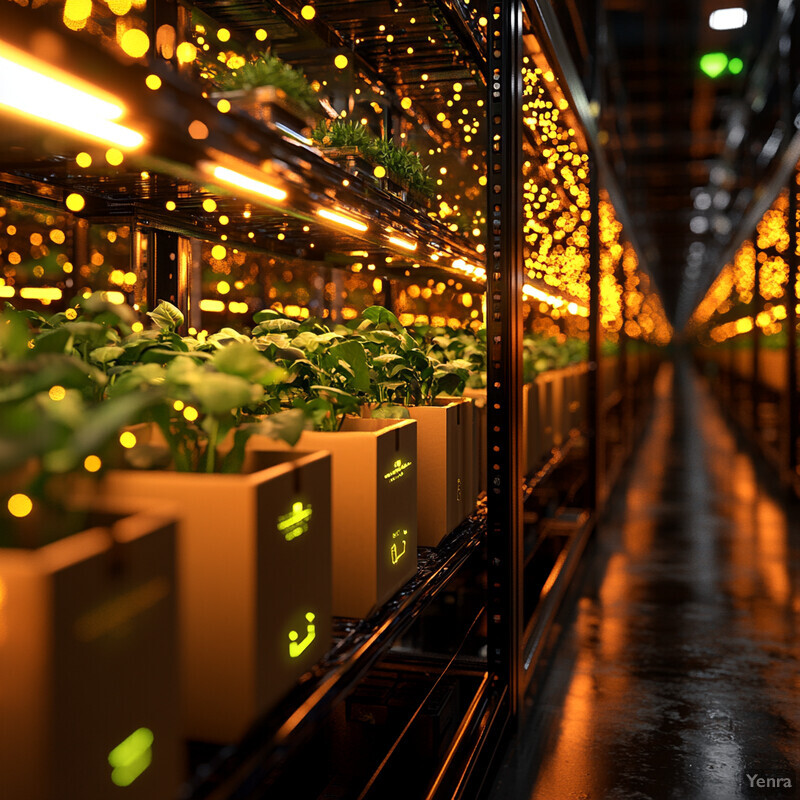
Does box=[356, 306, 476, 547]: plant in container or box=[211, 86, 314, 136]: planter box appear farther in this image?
box=[356, 306, 476, 547]: plant in container

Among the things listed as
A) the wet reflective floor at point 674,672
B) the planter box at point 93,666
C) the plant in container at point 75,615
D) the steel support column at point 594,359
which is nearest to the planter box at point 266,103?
the plant in container at point 75,615

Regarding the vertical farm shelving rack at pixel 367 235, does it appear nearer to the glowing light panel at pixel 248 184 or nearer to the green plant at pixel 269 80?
the glowing light panel at pixel 248 184

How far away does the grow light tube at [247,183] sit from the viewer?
931mm

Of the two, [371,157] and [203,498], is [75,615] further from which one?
[371,157]

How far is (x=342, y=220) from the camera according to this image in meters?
1.36

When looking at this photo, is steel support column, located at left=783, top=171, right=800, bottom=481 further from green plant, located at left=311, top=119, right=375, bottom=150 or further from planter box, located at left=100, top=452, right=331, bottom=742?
planter box, located at left=100, top=452, right=331, bottom=742

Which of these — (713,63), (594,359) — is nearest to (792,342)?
(594,359)

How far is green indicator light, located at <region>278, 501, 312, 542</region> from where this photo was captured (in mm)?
904

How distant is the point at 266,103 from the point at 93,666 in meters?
0.82

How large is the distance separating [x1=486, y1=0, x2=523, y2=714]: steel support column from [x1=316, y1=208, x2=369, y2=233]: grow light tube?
0.68 metres

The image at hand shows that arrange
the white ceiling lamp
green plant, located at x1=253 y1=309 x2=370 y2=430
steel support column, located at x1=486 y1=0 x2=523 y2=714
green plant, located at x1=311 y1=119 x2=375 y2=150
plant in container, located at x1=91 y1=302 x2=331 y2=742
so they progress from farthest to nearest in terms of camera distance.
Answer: the white ceiling lamp
steel support column, located at x1=486 y1=0 x2=523 y2=714
green plant, located at x1=311 y1=119 x2=375 y2=150
green plant, located at x1=253 y1=309 x2=370 y2=430
plant in container, located at x1=91 y1=302 x2=331 y2=742

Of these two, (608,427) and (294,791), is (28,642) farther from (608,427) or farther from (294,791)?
(608,427)

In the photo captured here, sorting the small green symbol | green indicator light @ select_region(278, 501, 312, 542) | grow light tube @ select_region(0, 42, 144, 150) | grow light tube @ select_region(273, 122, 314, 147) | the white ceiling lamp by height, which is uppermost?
the white ceiling lamp

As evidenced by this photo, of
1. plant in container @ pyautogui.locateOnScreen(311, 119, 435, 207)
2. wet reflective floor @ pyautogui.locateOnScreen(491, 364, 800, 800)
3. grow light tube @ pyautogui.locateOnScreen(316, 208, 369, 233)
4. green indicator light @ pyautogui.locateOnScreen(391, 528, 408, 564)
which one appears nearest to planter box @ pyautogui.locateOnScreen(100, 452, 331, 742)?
green indicator light @ pyautogui.locateOnScreen(391, 528, 408, 564)
